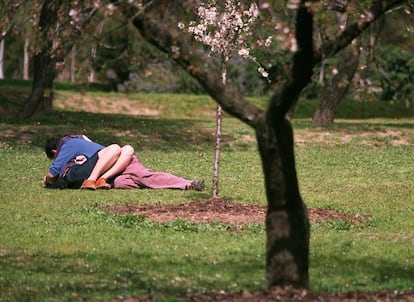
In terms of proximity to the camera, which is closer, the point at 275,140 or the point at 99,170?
the point at 275,140

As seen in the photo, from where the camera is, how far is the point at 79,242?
11.4m

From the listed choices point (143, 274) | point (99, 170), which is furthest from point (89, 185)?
point (143, 274)

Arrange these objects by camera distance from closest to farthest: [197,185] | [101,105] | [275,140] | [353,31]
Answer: [353,31] → [275,140] → [197,185] → [101,105]

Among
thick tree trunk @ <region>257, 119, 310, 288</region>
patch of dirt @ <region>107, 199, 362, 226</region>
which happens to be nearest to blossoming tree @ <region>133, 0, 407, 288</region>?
thick tree trunk @ <region>257, 119, 310, 288</region>

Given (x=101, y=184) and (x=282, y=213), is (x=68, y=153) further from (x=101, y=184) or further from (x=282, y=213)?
(x=282, y=213)

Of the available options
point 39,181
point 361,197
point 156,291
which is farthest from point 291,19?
point 39,181

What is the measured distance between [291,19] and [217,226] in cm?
421

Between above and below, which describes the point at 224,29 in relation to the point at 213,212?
above

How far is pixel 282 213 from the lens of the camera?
28.1 feet

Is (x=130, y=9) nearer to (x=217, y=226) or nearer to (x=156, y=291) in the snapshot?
(x=156, y=291)

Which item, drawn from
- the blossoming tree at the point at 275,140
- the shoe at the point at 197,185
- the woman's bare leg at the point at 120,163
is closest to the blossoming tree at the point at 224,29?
the shoe at the point at 197,185

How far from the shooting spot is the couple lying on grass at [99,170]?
1587cm

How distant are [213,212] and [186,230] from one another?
4.17ft

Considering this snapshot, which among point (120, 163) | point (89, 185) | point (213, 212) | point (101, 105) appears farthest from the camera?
point (101, 105)
